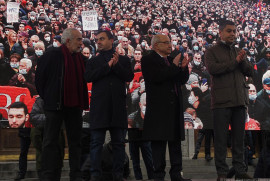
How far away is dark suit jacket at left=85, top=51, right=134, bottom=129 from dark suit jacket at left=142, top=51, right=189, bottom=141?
254 mm

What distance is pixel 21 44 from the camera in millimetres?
5027

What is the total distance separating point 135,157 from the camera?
17.7 ft

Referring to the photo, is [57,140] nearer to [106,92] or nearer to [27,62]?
[106,92]

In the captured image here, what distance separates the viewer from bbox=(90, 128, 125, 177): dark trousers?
13.0 feet

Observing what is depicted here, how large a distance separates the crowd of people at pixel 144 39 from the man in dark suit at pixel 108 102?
84 centimetres

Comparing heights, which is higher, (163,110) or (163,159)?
(163,110)

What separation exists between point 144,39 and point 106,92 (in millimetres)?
1352

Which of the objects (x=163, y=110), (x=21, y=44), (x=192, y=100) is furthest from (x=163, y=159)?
(x=21, y=44)

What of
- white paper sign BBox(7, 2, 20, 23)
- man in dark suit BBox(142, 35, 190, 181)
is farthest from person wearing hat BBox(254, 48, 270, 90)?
white paper sign BBox(7, 2, 20, 23)

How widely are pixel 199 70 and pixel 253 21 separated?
100cm

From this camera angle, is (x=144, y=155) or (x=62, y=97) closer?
(x=62, y=97)

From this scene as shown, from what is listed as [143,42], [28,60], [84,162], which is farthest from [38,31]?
[84,162]

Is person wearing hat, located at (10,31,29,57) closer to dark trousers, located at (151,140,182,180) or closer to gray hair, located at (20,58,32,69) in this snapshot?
gray hair, located at (20,58,32,69)

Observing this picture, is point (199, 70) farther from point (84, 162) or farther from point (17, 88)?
point (17, 88)
